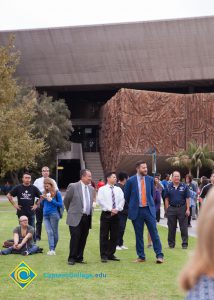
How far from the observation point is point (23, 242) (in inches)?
475

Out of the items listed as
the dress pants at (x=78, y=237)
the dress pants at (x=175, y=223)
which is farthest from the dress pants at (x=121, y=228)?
the dress pants at (x=78, y=237)

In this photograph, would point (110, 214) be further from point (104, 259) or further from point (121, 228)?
point (121, 228)

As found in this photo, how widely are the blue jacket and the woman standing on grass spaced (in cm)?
890

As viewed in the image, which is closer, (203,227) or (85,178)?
(203,227)

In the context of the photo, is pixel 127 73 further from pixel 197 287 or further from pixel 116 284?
pixel 197 287

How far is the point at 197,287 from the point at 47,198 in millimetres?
10195

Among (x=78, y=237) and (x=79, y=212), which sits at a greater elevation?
(x=79, y=212)

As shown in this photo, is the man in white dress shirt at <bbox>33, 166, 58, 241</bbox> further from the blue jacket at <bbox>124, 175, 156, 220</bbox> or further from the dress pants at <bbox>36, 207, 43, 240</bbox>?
the blue jacket at <bbox>124, 175, 156, 220</bbox>

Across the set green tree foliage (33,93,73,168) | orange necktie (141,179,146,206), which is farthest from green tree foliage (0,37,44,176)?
orange necktie (141,179,146,206)

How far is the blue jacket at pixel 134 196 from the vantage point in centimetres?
1102

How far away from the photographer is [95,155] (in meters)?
67.3

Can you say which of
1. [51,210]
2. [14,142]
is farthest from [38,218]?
[14,142]

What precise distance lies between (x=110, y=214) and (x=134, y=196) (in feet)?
2.27

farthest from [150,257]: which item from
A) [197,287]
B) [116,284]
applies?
[197,287]
